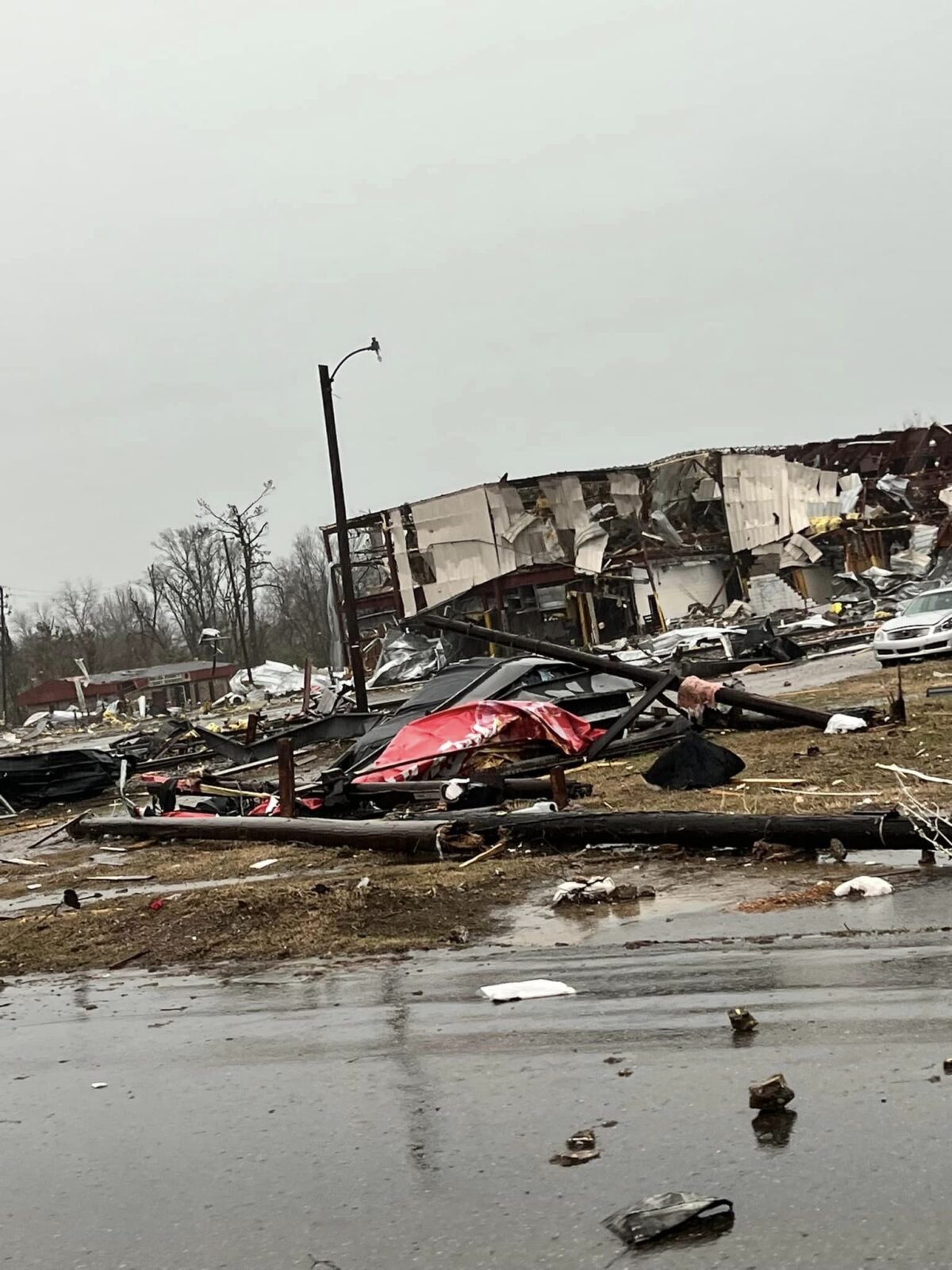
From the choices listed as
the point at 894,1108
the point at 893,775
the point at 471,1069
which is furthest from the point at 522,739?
the point at 894,1108

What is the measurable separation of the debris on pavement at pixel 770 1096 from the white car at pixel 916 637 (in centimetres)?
2474

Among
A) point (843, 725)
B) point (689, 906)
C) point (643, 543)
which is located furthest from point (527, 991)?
point (643, 543)

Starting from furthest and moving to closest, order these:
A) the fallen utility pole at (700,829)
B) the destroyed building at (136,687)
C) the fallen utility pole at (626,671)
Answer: the destroyed building at (136,687) < the fallen utility pole at (626,671) < the fallen utility pole at (700,829)

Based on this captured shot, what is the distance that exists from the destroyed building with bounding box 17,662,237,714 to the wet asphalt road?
3280 inches

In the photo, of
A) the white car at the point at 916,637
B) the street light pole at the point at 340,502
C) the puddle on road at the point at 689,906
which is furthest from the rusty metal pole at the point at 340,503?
the puddle on road at the point at 689,906

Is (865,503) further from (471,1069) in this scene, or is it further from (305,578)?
(305,578)

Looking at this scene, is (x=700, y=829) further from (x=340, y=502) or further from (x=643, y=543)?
(x=643, y=543)

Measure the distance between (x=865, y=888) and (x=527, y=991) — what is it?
7.73 ft

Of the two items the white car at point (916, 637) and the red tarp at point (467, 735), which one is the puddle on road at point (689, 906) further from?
the white car at point (916, 637)

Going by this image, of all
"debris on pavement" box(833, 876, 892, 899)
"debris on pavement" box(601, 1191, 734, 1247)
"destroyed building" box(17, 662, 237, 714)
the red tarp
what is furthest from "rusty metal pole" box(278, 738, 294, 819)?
"destroyed building" box(17, 662, 237, 714)

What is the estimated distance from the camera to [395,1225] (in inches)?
145

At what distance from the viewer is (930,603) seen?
29500 millimetres

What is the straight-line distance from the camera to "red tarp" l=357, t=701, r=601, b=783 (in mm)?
15727

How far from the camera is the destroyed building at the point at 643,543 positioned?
58531 mm
